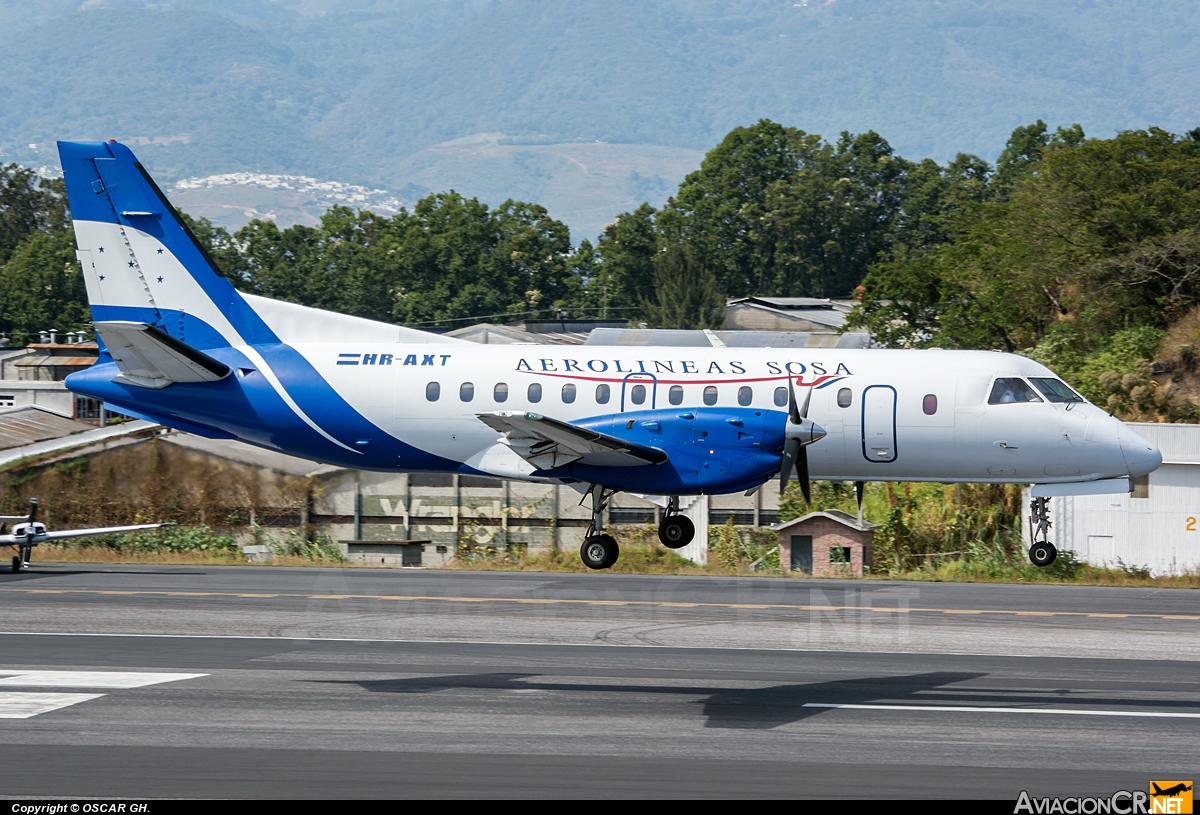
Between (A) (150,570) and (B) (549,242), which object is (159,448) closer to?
(A) (150,570)

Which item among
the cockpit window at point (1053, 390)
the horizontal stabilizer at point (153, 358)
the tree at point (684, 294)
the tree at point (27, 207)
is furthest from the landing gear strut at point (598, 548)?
the tree at point (27, 207)

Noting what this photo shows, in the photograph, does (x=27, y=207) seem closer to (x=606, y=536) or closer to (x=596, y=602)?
(x=596, y=602)

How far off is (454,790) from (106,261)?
17484 millimetres

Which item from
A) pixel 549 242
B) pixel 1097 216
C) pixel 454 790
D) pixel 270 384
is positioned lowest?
pixel 454 790

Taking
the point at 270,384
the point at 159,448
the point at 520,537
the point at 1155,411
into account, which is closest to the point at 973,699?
the point at 270,384

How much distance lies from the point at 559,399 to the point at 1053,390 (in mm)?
9932

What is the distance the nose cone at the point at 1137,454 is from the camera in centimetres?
2445

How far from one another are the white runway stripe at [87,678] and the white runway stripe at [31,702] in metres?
0.68

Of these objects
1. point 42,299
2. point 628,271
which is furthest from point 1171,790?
point 42,299

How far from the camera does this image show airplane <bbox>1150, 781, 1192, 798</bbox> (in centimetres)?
1432

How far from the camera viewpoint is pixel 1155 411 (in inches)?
1690

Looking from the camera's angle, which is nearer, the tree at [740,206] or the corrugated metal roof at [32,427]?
the corrugated metal roof at [32,427]

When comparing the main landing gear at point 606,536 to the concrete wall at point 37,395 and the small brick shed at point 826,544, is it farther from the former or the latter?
the concrete wall at point 37,395

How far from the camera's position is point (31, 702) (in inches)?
755
